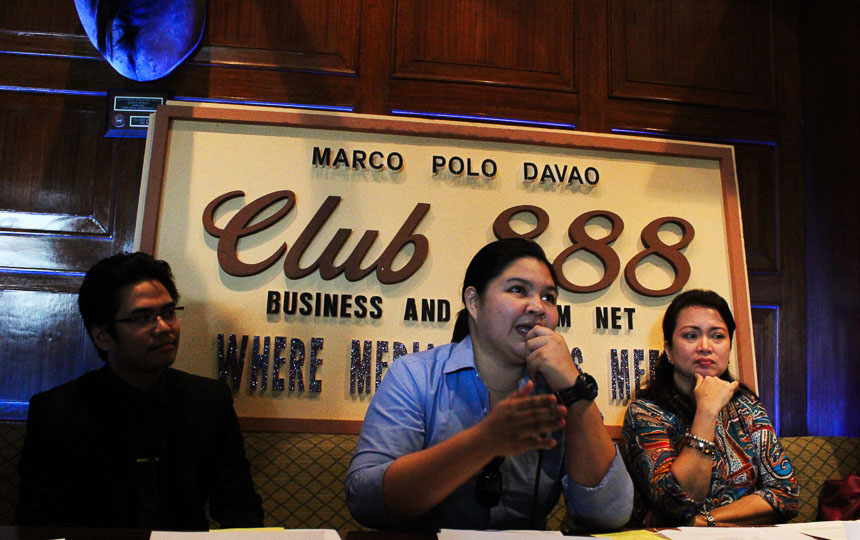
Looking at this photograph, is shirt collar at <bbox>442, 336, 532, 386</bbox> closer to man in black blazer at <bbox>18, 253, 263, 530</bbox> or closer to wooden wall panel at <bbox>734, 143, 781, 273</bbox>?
man in black blazer at <bbox>18, 253, 263, 530</bbox>

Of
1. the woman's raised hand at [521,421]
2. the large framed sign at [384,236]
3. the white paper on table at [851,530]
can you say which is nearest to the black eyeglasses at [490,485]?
the woman's raised hand at [521,421]

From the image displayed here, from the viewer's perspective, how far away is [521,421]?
145 centimetres

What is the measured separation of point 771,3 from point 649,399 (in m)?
2.19

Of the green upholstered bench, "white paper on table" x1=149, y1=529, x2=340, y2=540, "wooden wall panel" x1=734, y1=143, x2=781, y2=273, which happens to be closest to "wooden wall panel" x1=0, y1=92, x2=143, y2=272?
the green upholstered bench

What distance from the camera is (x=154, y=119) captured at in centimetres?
288

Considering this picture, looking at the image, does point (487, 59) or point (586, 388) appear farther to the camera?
point (487, 59)

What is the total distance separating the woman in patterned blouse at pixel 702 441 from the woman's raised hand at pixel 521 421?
0.89 metres

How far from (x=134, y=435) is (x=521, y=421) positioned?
1288mm

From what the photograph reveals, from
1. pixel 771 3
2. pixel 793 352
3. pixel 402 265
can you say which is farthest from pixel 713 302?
pixel 771 3

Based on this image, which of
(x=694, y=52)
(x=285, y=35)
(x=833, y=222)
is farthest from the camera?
(x=694, y=52)

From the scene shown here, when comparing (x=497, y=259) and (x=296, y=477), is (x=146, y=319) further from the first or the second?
(x=497, y=259)

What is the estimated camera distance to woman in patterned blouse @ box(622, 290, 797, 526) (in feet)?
7.15

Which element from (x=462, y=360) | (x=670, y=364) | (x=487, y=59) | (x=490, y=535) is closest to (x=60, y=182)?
(x=487, y=59)

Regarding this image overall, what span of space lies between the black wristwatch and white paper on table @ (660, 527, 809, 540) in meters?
0.34
